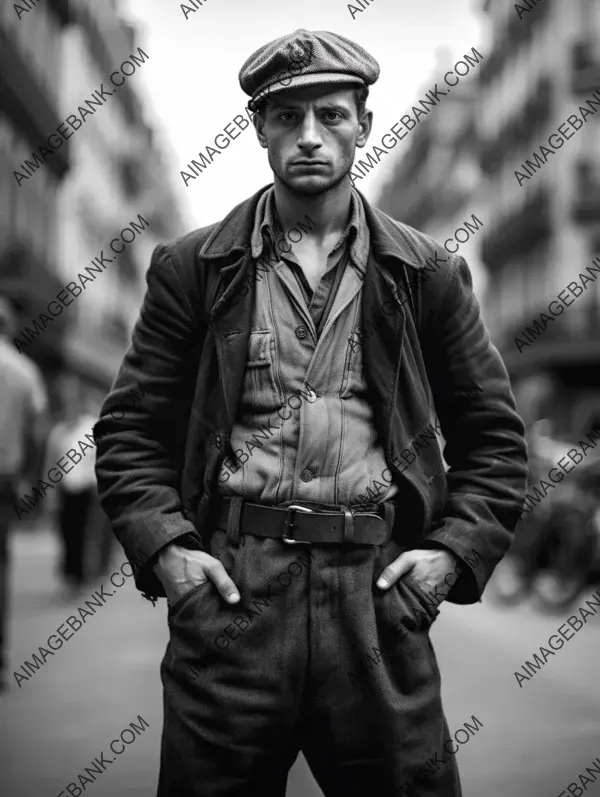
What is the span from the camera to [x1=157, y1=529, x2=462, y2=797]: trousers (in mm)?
3049

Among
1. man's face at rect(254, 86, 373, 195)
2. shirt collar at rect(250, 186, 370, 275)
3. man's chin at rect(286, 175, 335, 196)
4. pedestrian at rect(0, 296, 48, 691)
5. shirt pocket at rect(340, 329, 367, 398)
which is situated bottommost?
pedestrian at rect(0, 296, 48, 691)

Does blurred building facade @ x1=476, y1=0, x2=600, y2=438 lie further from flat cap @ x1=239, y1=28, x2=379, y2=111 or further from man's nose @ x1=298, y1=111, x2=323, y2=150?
man's nose @ x1=298, y1=111, x2=323, y2=150

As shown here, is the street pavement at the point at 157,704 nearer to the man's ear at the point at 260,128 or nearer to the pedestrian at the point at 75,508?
the pedestrian at the point at 75,508

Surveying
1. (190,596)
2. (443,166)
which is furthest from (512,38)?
(190,596)

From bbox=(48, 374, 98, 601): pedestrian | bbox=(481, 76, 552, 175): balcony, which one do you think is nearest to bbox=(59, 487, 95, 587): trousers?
bbox=(48, 374, 98, 601): pedestrian

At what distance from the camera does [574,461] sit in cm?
1310

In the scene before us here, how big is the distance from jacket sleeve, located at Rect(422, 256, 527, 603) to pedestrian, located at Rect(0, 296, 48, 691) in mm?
4500

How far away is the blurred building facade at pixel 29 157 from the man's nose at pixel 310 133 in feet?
72.5

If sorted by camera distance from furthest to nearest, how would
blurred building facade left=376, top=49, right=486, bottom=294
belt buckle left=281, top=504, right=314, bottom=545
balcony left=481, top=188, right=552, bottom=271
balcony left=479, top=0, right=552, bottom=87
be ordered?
blurred building facade left=376, top=49, right=486, bottom=294 → balcony left=479, top=0, right=552, bottom=87 → balcony left=481, top=188, right=552, bottom=271 → belt buckle left=281, top=504, right=314, bottom=545

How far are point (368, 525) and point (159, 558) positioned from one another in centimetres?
48

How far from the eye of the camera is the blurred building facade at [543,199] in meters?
34.5

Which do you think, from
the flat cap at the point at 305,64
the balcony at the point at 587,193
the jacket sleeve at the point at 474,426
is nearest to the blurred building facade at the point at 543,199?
the balcony at the point at 587,193

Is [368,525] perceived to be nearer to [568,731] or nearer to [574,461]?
[568,731]

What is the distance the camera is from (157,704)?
7.69 meters
